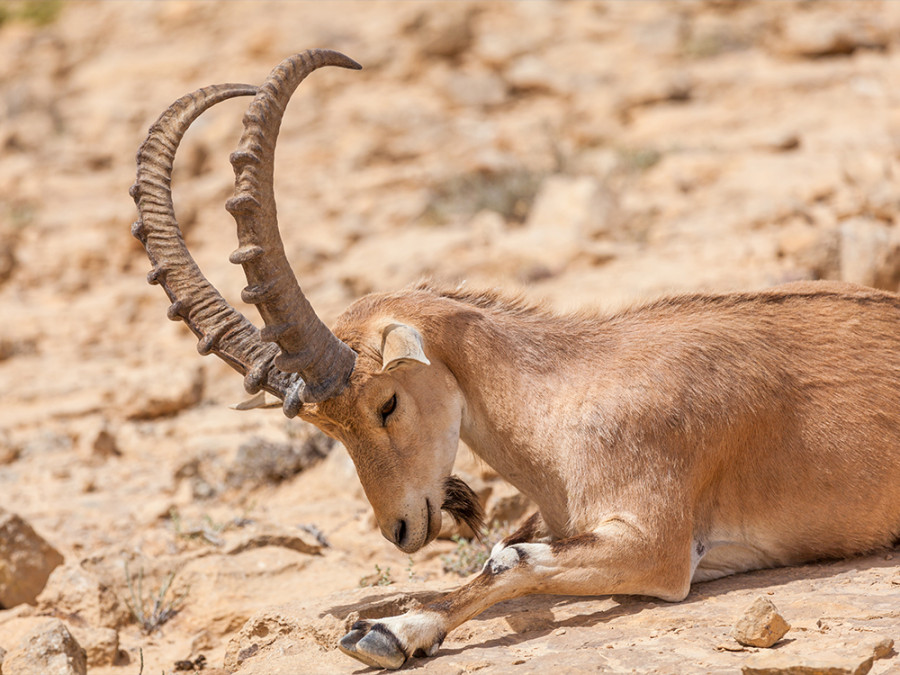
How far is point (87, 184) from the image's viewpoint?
60.2 ft

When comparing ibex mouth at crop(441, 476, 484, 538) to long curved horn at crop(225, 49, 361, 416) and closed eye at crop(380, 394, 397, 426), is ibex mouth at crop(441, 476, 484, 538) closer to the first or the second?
closed eye at crop(380, 394, 397, 426)

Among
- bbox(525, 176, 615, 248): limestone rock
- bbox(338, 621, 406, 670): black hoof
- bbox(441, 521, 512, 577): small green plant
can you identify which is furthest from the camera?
bbox(525, 176, 615, 248): limestone rock

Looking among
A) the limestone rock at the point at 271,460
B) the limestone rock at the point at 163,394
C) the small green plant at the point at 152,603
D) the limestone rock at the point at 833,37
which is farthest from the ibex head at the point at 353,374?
the limestone rock at the point at 833,37

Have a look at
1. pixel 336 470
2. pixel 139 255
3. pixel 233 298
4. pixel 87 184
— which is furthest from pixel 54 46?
pixel 336 470

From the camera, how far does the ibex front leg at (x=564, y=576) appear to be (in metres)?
4.29

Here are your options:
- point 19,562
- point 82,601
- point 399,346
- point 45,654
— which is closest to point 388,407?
point 399,346

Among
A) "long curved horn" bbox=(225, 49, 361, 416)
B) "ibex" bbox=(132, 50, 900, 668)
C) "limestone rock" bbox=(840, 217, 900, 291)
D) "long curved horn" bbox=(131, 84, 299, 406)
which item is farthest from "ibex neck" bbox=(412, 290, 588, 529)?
"limestone rock" bbox=(840, 217, 900, 291)

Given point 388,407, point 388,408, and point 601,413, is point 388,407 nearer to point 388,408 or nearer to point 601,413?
point 388,408

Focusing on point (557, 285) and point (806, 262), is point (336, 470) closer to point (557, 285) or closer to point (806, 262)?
point (557, 285)

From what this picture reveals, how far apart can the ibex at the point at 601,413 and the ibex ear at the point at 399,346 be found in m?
0.01

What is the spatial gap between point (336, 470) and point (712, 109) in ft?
39.0

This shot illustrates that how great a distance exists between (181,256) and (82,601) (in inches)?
101

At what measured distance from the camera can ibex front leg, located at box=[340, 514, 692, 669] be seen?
→ 429 centimetres

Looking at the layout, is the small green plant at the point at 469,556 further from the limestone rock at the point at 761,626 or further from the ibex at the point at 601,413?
the limestone rock at the point at 761,626
